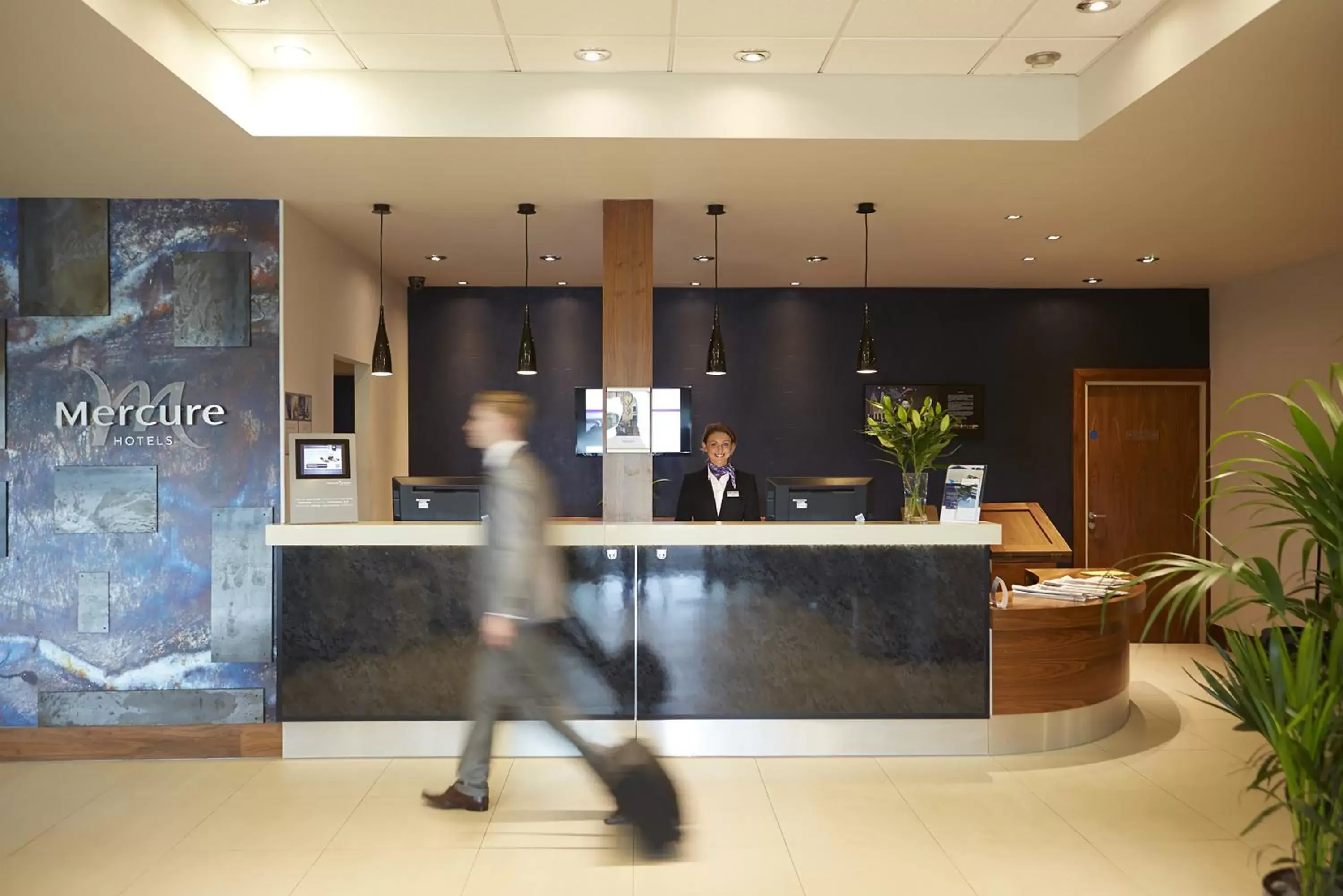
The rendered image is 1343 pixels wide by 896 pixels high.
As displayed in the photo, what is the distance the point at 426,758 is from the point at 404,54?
3.29m

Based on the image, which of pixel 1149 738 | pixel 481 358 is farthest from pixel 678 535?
pixel 481 358

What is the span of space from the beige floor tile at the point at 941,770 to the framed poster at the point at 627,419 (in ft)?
6.50

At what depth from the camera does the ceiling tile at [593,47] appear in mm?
4016

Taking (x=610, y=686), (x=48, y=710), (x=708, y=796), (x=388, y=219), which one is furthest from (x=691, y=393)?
(x=48, y=710)

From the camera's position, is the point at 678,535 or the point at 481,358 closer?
the point at 678,535

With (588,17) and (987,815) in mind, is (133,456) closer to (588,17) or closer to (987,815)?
(588,17)

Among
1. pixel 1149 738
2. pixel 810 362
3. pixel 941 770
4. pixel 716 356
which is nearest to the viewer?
pixel 941 770

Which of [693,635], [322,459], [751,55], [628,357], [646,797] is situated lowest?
[646,797]

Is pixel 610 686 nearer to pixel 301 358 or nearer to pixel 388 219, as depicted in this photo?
pixel 301 358

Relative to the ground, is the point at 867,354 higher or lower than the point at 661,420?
higher

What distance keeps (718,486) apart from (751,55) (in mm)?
2728

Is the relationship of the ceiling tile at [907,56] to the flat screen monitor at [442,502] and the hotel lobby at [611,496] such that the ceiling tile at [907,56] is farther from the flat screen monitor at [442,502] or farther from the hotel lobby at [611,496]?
the flat screen monitor at [442,502]

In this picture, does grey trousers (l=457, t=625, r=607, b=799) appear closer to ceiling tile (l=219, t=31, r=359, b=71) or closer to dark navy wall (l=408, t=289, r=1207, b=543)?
ceiling tile (l=219, t=31, r=359, b=71)

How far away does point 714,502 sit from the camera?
613cm
